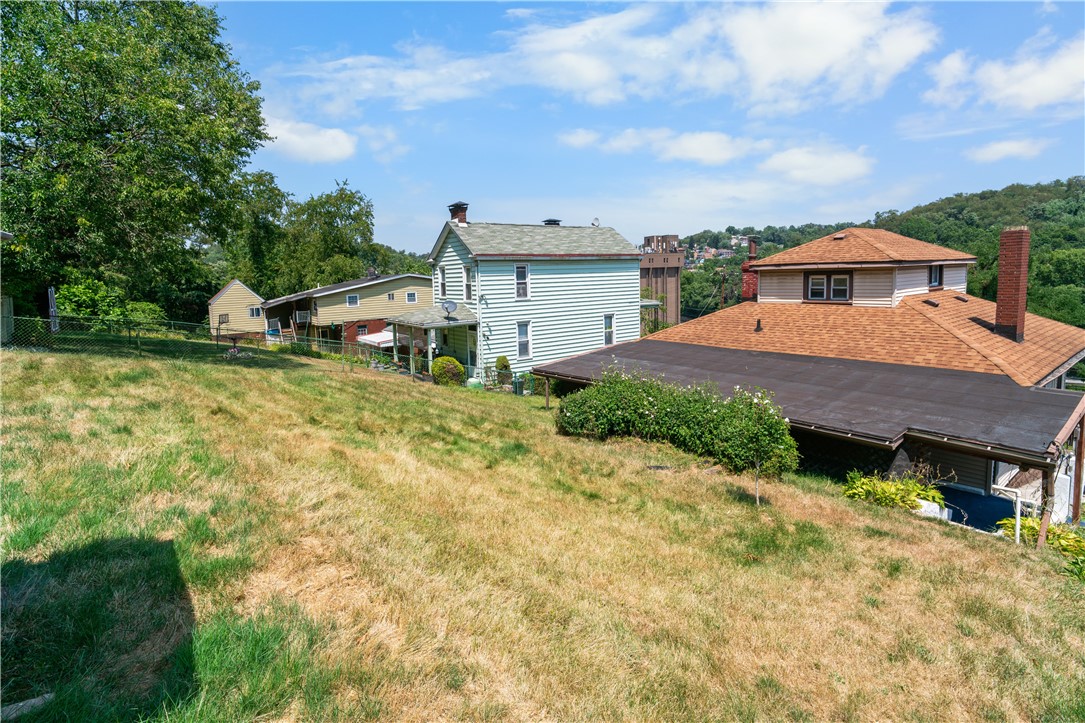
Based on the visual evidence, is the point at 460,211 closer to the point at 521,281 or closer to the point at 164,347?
the point at 521,281

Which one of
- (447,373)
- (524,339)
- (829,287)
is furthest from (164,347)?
(829,287)

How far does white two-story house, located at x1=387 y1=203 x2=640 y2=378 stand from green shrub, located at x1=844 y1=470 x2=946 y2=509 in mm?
17595

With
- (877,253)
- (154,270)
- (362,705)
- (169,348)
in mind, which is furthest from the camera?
(169,348)

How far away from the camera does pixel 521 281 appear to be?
27062mm

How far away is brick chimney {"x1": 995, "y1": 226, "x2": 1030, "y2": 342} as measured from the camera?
54.3 feet

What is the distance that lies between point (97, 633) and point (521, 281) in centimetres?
2381

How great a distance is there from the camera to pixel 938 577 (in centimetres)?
727

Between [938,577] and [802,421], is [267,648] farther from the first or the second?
[802,421]

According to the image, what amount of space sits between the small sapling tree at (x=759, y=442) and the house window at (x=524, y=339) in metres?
15.9

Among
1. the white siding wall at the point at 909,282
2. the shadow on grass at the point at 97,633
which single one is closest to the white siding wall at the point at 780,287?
the white siding wall at the point at 909,282

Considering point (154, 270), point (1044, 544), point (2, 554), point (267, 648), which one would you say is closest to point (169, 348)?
point (154, 270)

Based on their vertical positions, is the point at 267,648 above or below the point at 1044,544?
above

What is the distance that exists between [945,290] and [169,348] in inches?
1127

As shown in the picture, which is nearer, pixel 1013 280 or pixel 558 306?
pixel 1013 280
